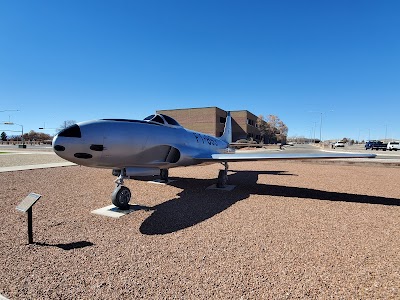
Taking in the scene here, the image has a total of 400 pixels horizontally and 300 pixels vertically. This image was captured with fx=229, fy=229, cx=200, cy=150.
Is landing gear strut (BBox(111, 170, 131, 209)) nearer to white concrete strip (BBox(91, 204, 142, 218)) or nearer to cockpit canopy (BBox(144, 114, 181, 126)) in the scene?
white concrete strip (BBox(91, 204, 142, 218))

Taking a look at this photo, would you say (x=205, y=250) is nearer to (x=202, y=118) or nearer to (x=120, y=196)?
(x=120, y=196)

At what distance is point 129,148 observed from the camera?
23.7 feet

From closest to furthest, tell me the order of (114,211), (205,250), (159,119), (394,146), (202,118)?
(205,250) < (114,211) < (159,119) < (394,146) < (202,118)

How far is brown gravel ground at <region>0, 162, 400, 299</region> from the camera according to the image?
3.49 meters

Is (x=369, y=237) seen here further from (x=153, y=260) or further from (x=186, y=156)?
(x=186, y=156)

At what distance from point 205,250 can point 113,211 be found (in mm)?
3998

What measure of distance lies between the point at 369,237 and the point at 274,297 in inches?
147

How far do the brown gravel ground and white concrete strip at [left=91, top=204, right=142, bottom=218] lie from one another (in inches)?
11.9

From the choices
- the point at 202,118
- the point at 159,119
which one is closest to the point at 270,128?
the point at 202,118

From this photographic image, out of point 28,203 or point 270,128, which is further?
point 270,128

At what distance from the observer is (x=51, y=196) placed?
9.24 m

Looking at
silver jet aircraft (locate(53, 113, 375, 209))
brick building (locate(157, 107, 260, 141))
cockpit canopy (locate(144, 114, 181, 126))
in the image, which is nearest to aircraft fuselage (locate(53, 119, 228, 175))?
silver jet aircraft (locate(53, 113, 375, 209))

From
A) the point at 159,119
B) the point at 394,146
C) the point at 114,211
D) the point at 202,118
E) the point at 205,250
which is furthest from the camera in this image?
the point at 202,118

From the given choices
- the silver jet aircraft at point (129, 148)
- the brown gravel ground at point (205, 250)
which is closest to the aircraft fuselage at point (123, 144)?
the silver jet aircraft at point (129, 148)
